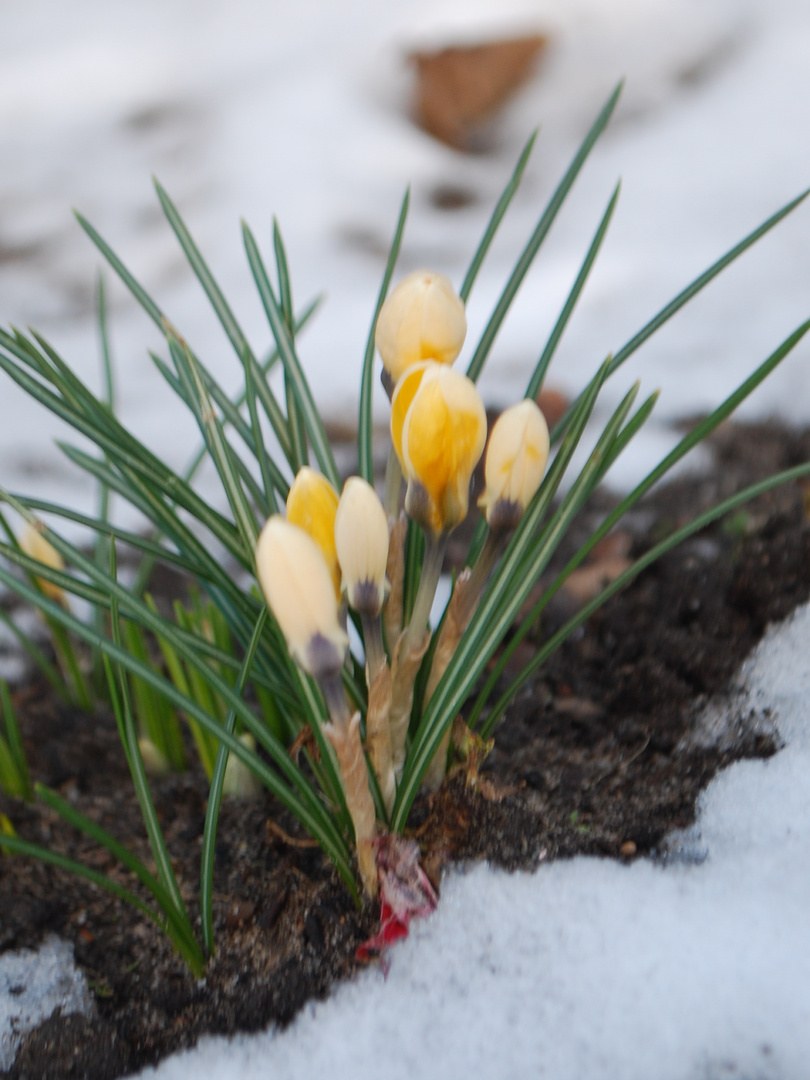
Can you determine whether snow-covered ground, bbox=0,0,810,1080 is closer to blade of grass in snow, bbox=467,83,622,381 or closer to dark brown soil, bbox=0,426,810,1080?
dark brown soil, bbox=0,426,810,1080

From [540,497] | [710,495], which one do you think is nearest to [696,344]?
[710,495]

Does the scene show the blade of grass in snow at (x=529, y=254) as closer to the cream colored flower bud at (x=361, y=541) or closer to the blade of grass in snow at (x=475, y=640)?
the blade of grass in snow at (x=475, y=640)

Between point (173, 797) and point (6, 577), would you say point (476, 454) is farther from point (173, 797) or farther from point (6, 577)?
point (173, 797)

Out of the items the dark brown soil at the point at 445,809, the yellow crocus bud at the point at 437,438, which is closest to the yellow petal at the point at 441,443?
the yellow crocus bud at the point at 437,438

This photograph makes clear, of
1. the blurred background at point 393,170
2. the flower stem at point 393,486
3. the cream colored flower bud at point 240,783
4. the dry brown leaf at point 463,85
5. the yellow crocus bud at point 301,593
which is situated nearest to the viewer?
the yellow crocus bud at point 301,593

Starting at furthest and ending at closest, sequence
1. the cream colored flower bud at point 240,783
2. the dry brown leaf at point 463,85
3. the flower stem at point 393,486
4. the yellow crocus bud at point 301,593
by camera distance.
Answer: the dry brown leaf at point 463,85 → the cream colored flower bud at point 240,783 → the flower stem at point 393,486 → the yellow crocus bud at point 301,593

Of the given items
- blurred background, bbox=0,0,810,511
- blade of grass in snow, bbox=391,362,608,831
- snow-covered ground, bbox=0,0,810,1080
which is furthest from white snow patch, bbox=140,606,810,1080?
blurred background, bbox=0,0,810,511
